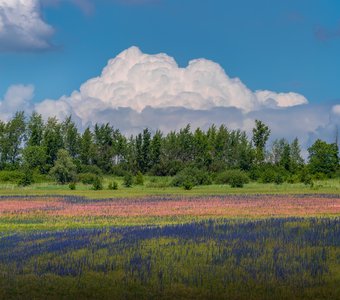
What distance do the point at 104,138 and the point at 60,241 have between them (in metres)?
116

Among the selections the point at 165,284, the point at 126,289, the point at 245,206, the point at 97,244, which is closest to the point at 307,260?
the point at 165,284

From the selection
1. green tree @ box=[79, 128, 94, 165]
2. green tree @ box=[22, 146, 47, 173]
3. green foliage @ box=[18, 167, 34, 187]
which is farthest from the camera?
green tree @ box=[79, 128, 94, 165]

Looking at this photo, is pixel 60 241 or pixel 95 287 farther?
pixel 60 241

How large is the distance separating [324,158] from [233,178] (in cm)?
4162

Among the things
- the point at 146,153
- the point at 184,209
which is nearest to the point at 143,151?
the point at 146,153

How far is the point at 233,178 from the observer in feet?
309

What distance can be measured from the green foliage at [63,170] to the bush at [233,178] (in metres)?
27.5

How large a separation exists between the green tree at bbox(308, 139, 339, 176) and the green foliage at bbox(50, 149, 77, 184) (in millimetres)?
52803

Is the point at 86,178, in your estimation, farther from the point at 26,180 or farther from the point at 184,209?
the point at 184,209

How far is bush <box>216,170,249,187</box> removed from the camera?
299 ft

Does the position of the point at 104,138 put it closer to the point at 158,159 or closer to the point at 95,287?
the point at 158,159

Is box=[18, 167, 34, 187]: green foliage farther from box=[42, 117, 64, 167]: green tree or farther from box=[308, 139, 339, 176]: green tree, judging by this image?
box=[308, 139, 339, 176]: green tree

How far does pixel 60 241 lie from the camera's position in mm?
23000

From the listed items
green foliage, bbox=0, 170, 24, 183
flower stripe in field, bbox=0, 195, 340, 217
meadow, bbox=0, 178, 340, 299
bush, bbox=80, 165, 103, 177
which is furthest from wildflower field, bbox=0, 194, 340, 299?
bush, bbox=80, 165, 103, 177
